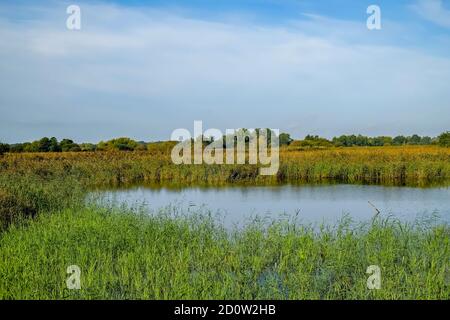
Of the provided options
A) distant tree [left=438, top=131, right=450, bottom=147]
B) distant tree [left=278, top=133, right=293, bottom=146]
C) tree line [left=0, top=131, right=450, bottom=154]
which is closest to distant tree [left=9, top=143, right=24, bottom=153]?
tree line [left=0, top=131, right=450, bottom=154]

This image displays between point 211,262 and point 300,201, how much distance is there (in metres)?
7.85

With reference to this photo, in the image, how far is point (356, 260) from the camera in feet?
21.3

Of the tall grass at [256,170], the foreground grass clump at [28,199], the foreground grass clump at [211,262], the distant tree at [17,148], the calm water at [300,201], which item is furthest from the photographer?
the distant tree at [17,148]

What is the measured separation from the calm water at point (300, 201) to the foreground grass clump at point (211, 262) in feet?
7.19

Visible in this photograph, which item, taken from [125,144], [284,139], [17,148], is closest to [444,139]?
[284,139]

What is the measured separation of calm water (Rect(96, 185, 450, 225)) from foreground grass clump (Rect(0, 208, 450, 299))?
2191mm

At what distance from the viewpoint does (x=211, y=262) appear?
6.64 metres

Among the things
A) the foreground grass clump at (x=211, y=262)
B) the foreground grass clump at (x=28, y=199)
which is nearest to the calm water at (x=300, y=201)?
the foreground grass clump at (x=28, y=199)

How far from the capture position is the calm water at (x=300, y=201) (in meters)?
11.5

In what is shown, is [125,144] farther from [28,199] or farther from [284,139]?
[28,199]

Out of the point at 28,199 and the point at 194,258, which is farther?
the point at 28,199

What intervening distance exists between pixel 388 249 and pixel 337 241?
77 cm

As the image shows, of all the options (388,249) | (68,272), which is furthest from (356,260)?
(68,272)

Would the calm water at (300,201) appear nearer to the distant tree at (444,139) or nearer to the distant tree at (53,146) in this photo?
the distant tree at (53,146)
